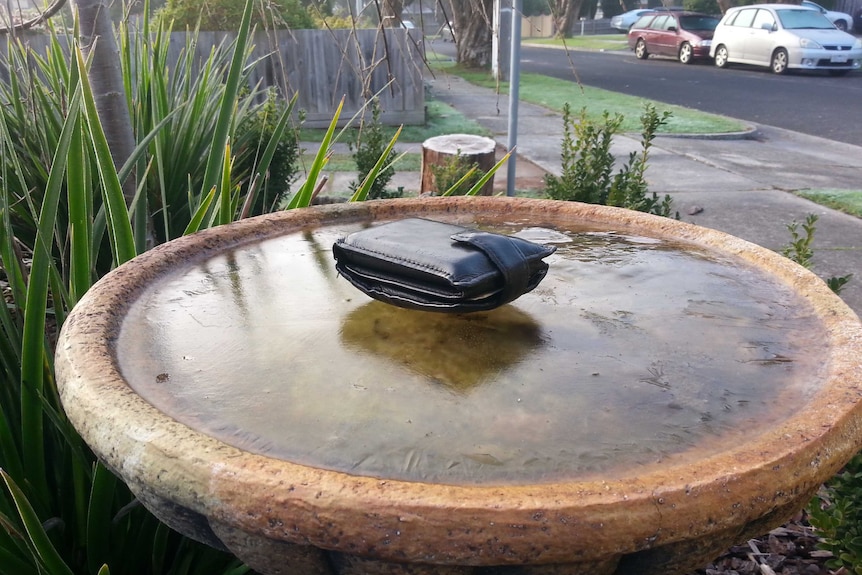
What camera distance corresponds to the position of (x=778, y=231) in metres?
4.60

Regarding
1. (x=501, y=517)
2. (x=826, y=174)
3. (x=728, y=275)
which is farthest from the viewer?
(x=826, y=174)

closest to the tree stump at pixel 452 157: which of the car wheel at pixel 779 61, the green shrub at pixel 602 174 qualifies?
the green shrub at pixel 602 174

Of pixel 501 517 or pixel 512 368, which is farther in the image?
pixel 512 368

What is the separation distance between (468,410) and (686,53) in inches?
764

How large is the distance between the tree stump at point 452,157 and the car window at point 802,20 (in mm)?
13898

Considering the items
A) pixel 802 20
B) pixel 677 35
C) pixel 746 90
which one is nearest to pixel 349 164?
pixel 746 90

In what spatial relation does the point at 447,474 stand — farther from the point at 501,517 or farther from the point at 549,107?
the point at 549,107

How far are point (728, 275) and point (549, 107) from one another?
31.1 feet

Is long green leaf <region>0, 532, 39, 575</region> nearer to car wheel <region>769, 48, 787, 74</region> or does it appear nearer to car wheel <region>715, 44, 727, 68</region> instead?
car wheel <region>769, 48, 787, 74</region>

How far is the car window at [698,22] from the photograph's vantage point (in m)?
18.6

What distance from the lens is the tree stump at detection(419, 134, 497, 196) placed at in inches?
146

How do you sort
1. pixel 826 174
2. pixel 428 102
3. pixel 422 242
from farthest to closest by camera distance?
pixel 428 102
pixel 826 174
pixel 422 242

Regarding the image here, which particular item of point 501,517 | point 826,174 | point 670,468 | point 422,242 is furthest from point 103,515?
point 826,174

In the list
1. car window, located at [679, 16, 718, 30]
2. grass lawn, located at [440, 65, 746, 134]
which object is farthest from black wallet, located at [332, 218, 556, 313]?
car window, located at [679, 16, 718, 30]
